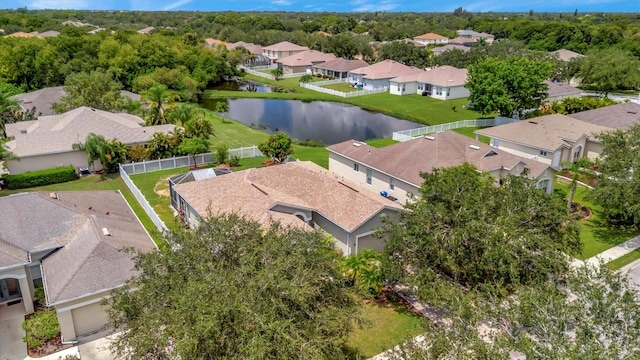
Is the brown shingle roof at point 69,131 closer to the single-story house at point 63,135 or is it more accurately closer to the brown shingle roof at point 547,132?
the single-story house at point 63,135

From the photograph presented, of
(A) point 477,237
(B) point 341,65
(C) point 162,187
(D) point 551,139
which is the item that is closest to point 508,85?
(D) point 551,139

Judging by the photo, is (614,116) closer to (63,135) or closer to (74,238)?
(74,238)

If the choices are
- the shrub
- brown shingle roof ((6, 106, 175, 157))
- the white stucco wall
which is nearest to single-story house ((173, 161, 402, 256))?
the shrub

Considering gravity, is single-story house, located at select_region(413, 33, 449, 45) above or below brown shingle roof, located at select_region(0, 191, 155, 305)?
above

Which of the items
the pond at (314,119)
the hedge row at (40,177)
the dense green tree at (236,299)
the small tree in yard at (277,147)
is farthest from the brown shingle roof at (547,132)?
the hedge row at (40,177)

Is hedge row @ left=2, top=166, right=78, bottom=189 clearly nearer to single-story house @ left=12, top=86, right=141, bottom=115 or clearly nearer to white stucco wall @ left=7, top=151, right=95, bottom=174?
white stucco wall @ left=7, top=151, right=95, bottom=174
